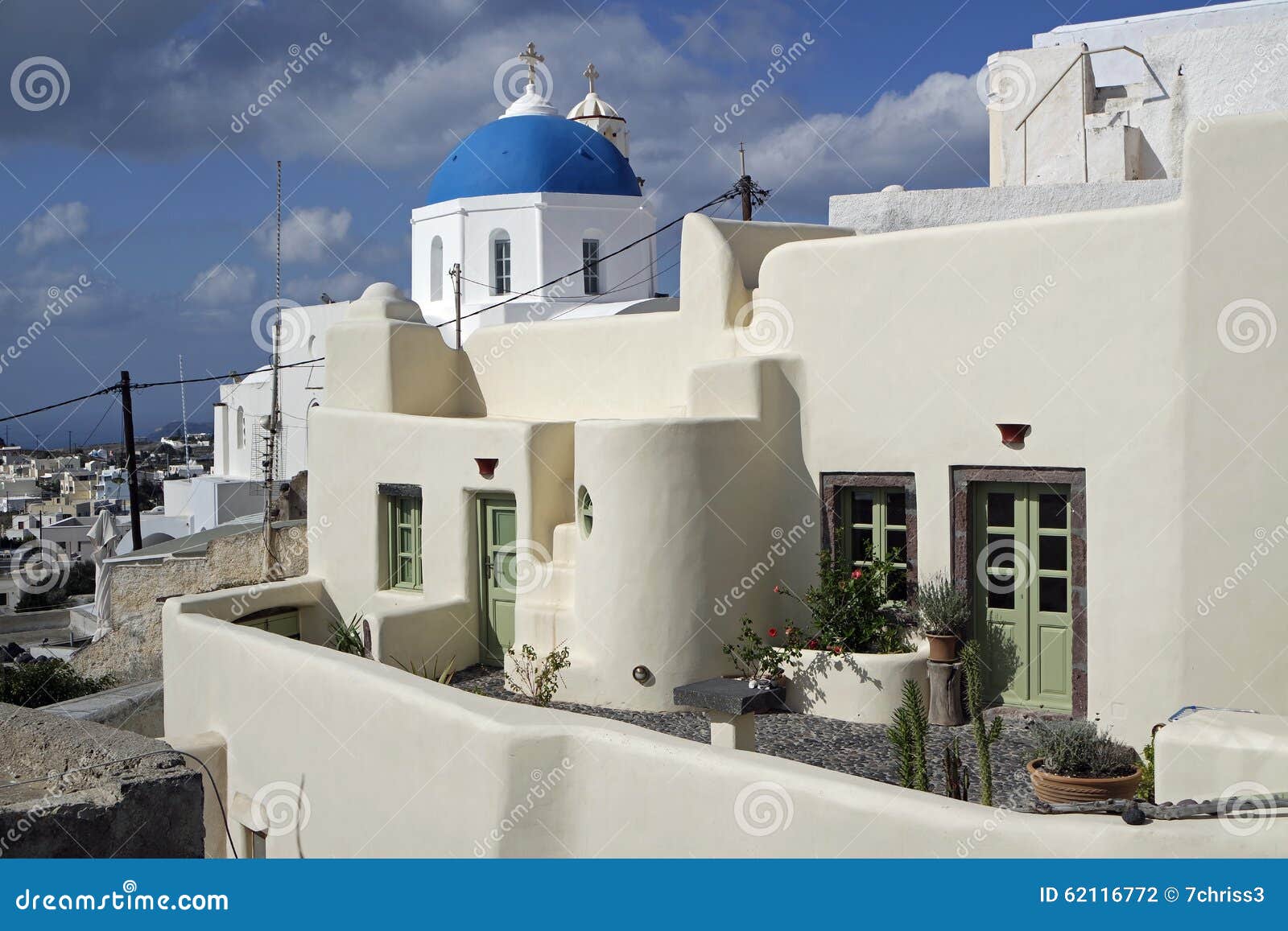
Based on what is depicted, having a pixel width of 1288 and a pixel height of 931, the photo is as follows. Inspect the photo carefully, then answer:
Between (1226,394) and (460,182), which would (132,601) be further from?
(1226,394)

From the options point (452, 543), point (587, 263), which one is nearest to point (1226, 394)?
point (452, 543)

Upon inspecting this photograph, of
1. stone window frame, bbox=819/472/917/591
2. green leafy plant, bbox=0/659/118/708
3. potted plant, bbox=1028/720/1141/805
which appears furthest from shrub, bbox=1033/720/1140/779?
green leafy plant, bbox=0/659/118/708

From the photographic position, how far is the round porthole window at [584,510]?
11.6 m

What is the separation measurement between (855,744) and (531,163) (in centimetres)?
1755

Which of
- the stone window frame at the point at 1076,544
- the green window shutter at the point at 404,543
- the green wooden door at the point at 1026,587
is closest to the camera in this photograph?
the stone window frame at the point at 1076,544

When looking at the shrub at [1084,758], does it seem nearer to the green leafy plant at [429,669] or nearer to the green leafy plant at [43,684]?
the green leafy plant at [429,669]

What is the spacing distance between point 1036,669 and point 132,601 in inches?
545

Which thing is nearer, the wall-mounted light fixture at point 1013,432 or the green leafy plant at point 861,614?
the wall-mounted light fixture at point 1013,432

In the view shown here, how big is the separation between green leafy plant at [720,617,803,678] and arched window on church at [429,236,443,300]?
16.3 meters

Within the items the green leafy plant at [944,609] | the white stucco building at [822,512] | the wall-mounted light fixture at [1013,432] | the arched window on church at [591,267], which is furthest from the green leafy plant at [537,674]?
the arched window on church at [591,267]

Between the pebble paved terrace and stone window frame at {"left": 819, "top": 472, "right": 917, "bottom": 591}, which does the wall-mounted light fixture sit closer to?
stone window frame at {"left": 819, "top": 472, "right": 917, "bottom": 591}

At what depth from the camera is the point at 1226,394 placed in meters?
8.78

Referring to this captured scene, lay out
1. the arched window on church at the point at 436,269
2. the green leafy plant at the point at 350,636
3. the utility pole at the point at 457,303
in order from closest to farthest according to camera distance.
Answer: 1. the green leafy plant at the point at 350,636
2. the utility pole at the point at 457,303
3. the arched window on church at the point at 436,269

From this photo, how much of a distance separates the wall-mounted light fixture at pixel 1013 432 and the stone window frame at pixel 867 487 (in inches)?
35.4
